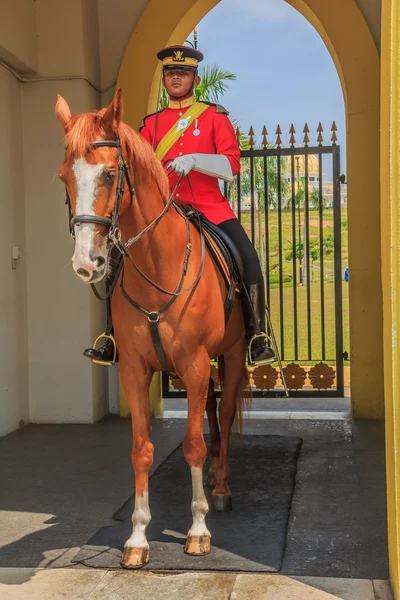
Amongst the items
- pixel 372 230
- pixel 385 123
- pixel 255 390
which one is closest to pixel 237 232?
pixel 385 123

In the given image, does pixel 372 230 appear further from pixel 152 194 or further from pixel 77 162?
pixel 77 162

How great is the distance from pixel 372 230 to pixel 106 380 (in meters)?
3.05

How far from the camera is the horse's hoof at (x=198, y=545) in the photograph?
3941 mm

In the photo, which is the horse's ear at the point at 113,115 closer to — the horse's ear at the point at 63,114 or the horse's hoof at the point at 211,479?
the horse's ear at the point at 63,114

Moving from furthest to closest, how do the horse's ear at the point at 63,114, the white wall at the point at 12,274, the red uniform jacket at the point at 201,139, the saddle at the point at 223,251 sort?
1. the white wall at the point at 12,274
2. the red uniform jacket at the point at 201,139
3. the saddle at the point at 223,251
4. the horse's ear at the point at 63,114

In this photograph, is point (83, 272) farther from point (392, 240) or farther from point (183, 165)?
point (392, 240)

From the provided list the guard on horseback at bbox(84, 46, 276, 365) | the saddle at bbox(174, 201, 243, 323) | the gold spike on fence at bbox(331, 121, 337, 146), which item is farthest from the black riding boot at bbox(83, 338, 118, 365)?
the gold spike on fence at bbox(331, 121, 337, 146)

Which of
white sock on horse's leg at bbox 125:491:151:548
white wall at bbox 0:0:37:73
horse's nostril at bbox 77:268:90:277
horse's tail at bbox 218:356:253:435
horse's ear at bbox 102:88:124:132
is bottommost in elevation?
white sock on horse's leg at bbox 125:491:151:548

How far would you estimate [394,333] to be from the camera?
3314mm

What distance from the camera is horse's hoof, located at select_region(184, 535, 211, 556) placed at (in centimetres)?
394

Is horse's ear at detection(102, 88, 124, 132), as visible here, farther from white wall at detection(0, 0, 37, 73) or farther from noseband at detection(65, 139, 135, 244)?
white wall at detection(0, 0, 37, 73)

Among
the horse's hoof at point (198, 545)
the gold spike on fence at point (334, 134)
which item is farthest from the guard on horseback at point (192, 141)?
the gold spike on fence at point (334, 134)

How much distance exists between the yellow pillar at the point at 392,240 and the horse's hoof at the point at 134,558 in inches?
47.4

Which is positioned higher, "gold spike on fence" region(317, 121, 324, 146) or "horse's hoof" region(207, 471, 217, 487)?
"gold spike on fence" region(317, 121, 324, 146)
